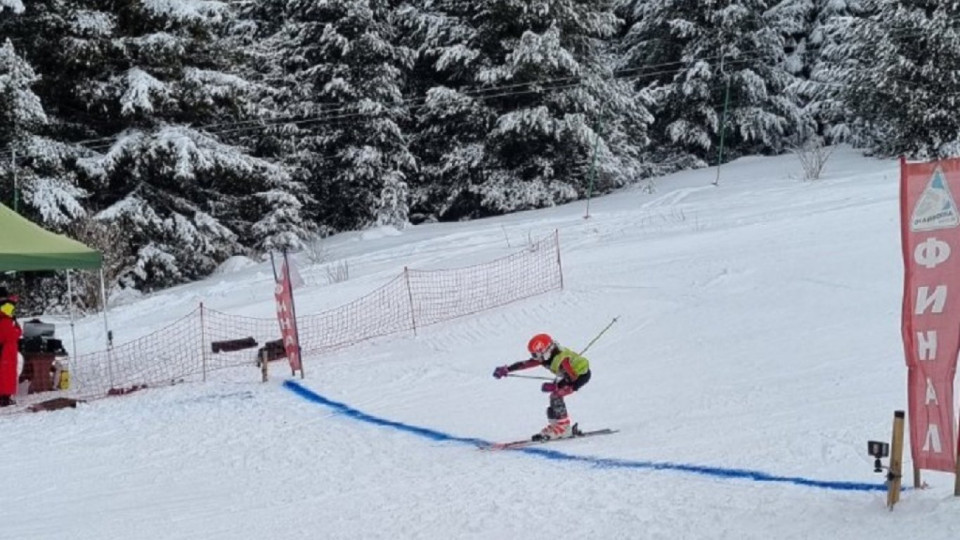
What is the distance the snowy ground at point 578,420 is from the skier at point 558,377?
343 mm

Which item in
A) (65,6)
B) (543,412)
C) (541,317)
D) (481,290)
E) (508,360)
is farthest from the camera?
(65,6)

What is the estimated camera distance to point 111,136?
2509 cm

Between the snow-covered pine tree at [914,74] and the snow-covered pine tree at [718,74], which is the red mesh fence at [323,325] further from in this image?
the snow-covered pine tree at [718,74]

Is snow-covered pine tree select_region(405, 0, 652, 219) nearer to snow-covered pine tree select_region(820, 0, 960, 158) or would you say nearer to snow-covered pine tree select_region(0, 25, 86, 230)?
snow-covered pine tree select_region(820, 0, 960, 158)

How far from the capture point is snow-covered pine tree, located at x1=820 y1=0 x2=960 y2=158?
25.1 m

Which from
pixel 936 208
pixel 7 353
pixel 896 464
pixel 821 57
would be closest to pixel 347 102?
pixel 821 57

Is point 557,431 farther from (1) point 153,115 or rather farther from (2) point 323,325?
(1) point 153,115

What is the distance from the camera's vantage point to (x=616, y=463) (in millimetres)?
7645

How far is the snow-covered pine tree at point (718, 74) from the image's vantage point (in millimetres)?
33844

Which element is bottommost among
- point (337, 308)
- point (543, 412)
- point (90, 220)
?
point (543, 412)

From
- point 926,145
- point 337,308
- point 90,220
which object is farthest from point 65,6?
point 926,145

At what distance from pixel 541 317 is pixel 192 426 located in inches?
232

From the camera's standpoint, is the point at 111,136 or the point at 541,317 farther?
the point at 111,136

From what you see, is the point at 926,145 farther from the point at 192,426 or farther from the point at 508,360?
the point at 192,426
